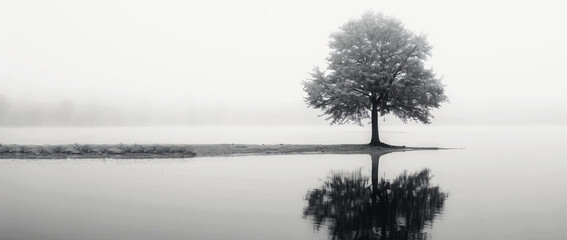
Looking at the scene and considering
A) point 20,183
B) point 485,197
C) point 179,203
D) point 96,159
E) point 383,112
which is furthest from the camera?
point 383,112

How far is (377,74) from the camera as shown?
144 feet

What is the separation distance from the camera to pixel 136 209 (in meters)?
14.2

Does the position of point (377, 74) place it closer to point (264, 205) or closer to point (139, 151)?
point (139, 151)

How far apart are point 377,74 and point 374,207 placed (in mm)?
31168

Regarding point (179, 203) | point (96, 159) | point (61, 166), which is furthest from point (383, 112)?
point (179, 203)

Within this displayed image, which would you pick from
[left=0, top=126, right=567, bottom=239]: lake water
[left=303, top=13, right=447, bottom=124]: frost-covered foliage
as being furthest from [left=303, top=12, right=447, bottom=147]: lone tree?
[left=0, top=126, right=567, bottom=239]: lake water

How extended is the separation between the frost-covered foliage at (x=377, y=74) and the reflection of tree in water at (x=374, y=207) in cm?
2397

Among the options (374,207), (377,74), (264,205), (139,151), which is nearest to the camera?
(374,207)

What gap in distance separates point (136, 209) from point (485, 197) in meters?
12.0

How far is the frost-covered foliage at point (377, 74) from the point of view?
44125mm

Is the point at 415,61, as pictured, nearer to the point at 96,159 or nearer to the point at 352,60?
the point at 352,60

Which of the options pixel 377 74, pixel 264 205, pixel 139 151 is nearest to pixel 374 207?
pixel 264 205

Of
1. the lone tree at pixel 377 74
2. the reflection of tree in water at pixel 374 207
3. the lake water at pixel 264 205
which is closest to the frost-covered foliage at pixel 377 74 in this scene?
the lone tree at pixel 377 74

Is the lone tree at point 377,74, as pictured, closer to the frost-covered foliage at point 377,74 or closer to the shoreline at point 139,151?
the frost-covered foliage at point 377,74
